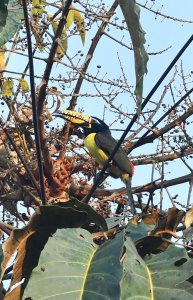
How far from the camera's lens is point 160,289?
115 cm

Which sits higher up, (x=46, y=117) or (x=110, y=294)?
(x=46, y=117)

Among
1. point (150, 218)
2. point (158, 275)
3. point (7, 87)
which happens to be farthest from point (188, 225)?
point (7, 87)

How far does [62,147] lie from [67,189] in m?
Result: 0.21

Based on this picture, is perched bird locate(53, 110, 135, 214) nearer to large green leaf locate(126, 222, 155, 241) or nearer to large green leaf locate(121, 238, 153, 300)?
large green leaf locate(126, 222, 155, 241)

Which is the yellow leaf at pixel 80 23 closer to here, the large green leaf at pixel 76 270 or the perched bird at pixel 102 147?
the perched bird at pixel 102 147

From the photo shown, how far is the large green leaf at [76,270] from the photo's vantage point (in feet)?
3.46

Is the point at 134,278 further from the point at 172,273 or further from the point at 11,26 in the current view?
the point at 11,26

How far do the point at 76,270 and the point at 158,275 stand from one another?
6.0 inches

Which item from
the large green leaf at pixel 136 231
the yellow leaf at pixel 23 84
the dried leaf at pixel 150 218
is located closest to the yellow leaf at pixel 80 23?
the yellow leaf at pixel 23 84

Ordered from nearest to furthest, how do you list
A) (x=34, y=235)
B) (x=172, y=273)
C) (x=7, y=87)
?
(x=172, y=273) → (x=34, y=235) → (x=7, y=87)

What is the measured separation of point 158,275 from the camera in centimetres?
119

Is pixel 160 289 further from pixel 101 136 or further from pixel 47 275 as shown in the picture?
pixel 101 136

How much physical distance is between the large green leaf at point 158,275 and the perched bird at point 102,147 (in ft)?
3.13

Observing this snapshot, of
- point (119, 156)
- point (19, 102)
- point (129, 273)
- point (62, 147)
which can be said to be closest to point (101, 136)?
point (119, 156)
